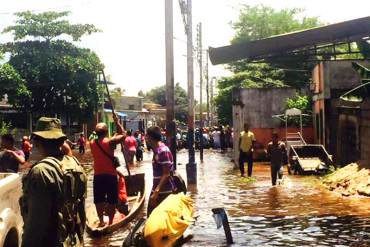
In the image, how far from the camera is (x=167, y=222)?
710 centimetres

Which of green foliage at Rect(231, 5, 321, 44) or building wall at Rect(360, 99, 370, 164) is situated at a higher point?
green foliage at Rect(231, 5, 321, 44)

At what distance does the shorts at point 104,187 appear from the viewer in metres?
8.87

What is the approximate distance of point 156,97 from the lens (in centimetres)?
12225

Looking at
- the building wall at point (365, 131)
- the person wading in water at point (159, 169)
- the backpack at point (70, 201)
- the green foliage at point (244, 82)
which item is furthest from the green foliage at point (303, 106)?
the backpack at point (70, 201)

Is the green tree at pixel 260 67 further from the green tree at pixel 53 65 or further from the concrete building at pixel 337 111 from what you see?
the concrete building at pixel 337 111

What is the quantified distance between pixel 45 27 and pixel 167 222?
32.0 m

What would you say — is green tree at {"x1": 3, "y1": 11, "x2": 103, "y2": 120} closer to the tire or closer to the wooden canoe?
the wooden canoe

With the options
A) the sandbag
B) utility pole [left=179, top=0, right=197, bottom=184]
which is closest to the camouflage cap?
the sandbag

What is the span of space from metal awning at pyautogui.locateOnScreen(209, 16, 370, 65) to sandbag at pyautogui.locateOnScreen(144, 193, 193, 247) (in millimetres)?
4541

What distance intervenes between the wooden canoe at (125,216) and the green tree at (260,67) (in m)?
25.5

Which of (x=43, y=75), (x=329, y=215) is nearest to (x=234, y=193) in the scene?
(x=329, y=215)

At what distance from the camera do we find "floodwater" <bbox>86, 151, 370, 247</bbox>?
874 centimetres

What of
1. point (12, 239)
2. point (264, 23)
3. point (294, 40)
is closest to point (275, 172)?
point (294, 40)

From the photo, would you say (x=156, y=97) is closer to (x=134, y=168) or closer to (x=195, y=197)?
(x=134, y=168)
